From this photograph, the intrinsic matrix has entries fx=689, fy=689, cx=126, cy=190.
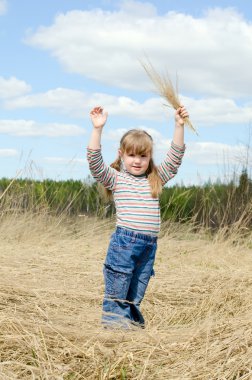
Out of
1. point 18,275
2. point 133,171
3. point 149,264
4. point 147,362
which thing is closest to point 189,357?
point 147,362

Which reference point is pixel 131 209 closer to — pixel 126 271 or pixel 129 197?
pixel 129 197

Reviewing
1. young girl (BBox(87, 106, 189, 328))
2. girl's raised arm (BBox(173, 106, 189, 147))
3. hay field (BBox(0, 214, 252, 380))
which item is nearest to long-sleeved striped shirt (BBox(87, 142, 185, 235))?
young girl (BBox(87, 106, 189, 328))

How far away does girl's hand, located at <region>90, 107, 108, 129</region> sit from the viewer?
4.15 m

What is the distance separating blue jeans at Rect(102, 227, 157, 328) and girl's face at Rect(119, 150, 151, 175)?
0.37m

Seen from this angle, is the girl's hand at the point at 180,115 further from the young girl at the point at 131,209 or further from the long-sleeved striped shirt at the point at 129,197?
the long-sleeved striped shirt at the point at 129,197

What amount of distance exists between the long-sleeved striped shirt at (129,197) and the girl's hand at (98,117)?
175 millimetres

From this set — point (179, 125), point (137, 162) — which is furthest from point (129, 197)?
point (179, 125)

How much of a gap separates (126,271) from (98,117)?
3.10 ft

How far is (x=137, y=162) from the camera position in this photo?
4.11 metres

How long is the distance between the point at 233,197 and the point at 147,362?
261 inches

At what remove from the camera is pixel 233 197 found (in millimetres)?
9430

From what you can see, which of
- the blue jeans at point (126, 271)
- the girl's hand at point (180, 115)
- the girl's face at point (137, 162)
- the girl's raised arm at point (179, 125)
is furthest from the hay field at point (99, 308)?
the girl's hand at point (180, 115)

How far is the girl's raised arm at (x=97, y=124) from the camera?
4.09 m

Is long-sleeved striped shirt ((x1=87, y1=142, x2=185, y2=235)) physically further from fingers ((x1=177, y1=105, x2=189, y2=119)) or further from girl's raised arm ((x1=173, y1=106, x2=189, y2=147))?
fingers ((x1=177, y1=105, x2=189, y2=119))
